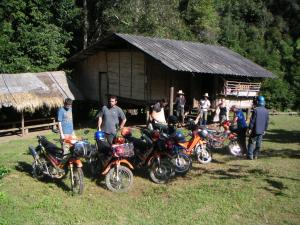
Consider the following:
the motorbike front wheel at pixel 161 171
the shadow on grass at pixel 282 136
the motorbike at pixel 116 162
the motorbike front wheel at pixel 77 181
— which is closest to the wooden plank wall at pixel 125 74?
the shadow on grass at pixel 282 136

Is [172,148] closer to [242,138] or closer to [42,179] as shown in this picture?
[42,179]

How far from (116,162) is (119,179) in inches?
15.8

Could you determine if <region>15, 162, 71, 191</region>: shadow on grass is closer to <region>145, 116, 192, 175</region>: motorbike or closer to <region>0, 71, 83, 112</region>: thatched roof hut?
<region>145, 116, 192, 175</region>: motorbike

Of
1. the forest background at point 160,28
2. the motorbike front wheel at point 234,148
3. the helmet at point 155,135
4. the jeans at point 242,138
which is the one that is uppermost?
the forest background at point 160,28

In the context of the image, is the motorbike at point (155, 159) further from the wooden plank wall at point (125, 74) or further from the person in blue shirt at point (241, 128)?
the wooden plank wall at point (125, 74)

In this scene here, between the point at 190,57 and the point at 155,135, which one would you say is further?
the point at 190,57

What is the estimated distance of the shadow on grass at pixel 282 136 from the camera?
14870mm

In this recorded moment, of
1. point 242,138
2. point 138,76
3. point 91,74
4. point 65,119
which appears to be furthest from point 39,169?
point 91,74

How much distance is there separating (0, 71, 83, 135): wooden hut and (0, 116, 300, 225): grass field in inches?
254

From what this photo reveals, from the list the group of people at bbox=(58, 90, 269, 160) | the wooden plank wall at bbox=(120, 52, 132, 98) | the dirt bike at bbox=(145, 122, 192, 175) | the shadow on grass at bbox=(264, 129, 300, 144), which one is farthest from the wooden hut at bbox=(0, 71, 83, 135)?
the shadow on grass at bbox=(264, 129, 300, 144)

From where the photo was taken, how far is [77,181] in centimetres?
783

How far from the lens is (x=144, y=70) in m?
18.2

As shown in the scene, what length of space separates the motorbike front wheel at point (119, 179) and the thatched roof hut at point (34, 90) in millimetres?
9390

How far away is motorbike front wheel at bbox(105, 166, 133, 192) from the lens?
26.0ft
